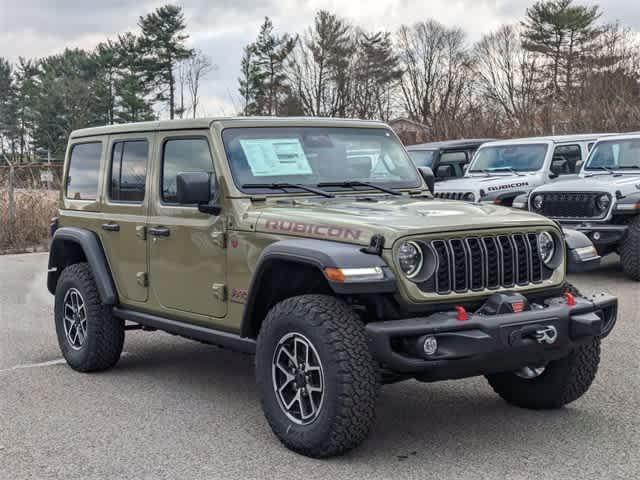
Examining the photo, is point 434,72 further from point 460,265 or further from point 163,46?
point 460,265

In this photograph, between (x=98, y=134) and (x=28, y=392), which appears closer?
(x=28, y=392)

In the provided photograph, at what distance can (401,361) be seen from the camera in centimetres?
459

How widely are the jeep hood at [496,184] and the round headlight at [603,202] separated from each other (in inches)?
93.5

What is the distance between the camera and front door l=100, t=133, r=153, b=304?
6.53m

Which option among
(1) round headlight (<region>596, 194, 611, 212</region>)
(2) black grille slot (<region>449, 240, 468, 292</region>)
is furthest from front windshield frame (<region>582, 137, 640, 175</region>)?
(2) black grille slot (<region>449, 240, 468, 292</region>)

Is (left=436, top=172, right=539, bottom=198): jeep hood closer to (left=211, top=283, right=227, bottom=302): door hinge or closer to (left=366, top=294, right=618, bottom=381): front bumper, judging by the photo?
(left=211, top=283, right=227, bottom=302): door hinge

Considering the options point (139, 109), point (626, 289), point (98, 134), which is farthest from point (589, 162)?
point (139, 109)

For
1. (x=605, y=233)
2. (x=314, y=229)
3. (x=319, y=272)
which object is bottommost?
(x=605, y=233)

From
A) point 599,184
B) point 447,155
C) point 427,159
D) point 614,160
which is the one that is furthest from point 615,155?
point 447,155

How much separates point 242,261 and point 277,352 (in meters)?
0.71

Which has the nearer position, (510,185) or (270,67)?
(510,185)

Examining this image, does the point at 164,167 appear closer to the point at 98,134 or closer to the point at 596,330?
the point at 98,134

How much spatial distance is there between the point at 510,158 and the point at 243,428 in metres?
9.99

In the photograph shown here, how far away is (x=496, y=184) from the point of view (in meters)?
13.8
